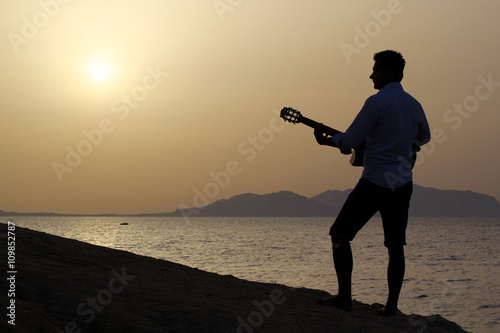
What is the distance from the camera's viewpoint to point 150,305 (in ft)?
15.5

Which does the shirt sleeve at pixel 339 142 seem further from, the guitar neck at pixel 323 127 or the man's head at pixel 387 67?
the man's head at pixel 387 67

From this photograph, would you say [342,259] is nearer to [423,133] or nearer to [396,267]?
[396,267]

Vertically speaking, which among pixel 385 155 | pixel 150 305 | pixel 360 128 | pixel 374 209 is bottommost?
pixel 150 305

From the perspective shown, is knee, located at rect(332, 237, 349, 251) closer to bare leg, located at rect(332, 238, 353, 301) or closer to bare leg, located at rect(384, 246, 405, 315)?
bare leg, located at rect(332, 238, 353, 301)

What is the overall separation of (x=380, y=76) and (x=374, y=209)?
53.8 inches

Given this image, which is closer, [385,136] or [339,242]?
[385,136]

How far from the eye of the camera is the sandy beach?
166 inches

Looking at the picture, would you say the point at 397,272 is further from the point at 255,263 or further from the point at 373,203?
the point at 255,263

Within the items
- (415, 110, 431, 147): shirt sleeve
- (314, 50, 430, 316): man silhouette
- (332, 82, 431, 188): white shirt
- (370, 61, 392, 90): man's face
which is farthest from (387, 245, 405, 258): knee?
(370, 61, 392, 90): man's face

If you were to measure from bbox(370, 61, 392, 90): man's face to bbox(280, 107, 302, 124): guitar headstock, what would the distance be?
0.89 meters

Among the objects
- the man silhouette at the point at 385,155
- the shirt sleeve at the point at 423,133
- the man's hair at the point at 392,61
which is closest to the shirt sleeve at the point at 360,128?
the man silhouette at the point at 385,155

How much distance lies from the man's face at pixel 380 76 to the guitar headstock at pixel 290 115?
889mm

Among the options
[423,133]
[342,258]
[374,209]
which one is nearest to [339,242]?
[342,258]

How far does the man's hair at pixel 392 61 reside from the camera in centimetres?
521
